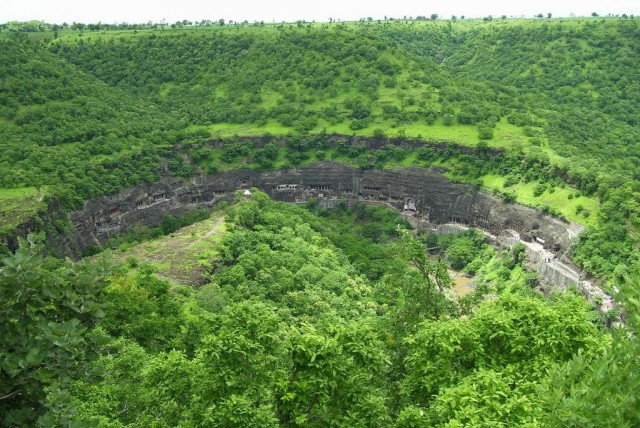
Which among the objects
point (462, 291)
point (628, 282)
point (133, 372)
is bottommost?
point (462, 291)

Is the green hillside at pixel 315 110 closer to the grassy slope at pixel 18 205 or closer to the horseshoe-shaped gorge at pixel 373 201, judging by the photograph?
the grassy slope at pixel 18 205

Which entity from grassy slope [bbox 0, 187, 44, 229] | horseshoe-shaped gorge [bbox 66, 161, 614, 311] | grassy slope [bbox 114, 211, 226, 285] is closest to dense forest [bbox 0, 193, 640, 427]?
grassy slope [bbox 114, 211, 226, 285]

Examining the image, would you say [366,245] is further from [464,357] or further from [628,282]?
[628,282]

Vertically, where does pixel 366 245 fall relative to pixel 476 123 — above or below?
below

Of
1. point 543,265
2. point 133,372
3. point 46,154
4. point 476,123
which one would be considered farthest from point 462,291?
point 46,154

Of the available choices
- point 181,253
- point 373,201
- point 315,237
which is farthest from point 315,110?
point 181,253

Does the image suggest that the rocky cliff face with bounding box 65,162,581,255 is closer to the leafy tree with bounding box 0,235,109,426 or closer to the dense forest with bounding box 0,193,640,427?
the dense forest with bounding box 0,193,640,427

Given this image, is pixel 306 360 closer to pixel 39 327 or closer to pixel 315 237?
pixel 39 327

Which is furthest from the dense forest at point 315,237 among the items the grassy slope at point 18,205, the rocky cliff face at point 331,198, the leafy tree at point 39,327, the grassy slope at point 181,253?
the rocky cliff face at point 331,198
